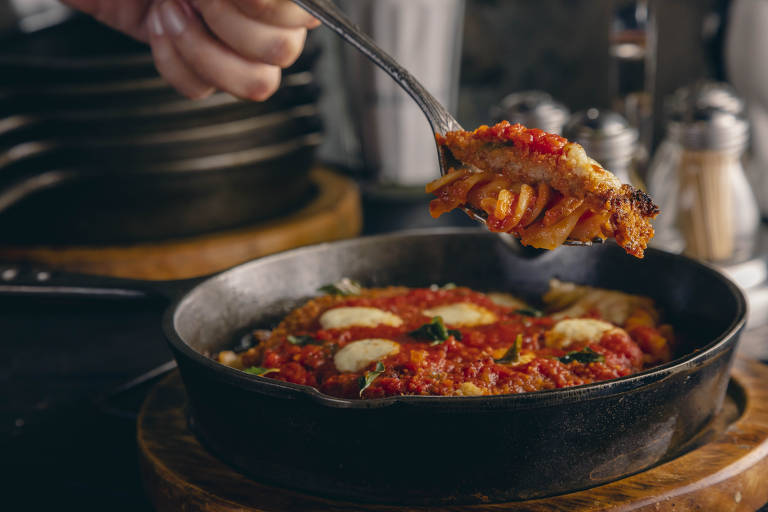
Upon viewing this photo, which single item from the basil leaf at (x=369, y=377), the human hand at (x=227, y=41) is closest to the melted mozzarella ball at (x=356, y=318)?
the basil leaf at (x=369, y=377)

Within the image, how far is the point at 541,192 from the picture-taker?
4.59 ft

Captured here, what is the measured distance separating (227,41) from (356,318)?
62 cm

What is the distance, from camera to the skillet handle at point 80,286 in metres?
1.62

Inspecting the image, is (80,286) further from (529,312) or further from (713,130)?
(713,130)

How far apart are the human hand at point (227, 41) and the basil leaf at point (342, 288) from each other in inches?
17.8

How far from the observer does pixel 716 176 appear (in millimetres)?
2350

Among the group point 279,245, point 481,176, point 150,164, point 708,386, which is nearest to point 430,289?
point 481,176

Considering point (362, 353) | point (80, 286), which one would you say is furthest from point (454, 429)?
point (80, 286)

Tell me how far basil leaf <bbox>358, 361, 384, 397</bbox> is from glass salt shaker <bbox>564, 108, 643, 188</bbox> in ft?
4.04

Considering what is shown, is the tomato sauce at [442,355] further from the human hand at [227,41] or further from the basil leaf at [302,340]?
the human hand at [227,41]

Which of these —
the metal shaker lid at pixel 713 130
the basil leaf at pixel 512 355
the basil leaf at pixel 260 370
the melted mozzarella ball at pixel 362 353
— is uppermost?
the metal shaker lid at pixel 713 130

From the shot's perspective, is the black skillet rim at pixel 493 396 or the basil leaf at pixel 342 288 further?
the basil leaf at pixel 342 288

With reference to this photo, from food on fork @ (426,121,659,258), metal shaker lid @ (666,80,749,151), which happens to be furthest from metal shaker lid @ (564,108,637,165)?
food on fork @ (426,121,659,258)

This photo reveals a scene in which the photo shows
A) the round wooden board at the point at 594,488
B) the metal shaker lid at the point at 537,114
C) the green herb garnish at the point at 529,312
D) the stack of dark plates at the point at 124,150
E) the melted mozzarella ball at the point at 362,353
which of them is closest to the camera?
the round wooden board at the point at 594,488
